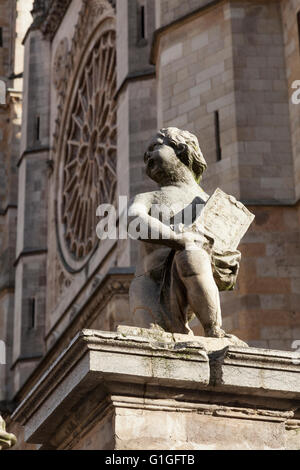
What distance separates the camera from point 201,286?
582cm

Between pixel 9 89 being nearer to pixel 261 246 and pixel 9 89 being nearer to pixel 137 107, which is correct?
pixel 137 107

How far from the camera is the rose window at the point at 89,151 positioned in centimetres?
2133

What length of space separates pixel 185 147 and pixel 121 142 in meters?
11.7

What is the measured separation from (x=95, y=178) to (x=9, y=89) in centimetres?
807

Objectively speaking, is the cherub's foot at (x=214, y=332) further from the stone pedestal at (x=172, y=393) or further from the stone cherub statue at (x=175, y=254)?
the stone pedestal at (x=172, y=393)

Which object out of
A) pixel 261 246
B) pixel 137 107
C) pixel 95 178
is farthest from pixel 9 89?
pixel 261 246

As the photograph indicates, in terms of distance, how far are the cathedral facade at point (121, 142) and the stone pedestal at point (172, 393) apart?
6685mm

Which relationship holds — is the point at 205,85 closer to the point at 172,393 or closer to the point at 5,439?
the point at 172,393

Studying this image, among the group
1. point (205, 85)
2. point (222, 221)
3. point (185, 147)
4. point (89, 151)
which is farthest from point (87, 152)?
point (222, 221)

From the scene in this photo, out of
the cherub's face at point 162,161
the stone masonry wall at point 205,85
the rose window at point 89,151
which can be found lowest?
the cherub's face at point 162,161

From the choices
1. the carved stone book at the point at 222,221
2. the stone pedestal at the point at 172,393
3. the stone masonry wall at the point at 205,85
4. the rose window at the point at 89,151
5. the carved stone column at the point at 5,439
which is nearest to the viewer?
the stone pedestal at the point at 172,393

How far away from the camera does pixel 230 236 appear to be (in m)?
6.13

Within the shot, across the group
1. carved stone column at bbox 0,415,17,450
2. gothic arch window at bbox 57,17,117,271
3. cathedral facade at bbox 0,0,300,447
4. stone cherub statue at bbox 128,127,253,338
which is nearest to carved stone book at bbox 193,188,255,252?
stone cherub statue at bbox 128,127,253,338

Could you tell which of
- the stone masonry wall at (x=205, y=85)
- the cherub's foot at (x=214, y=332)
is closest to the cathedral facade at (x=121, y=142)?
the stone masonry wall at (x=205, y=85)
